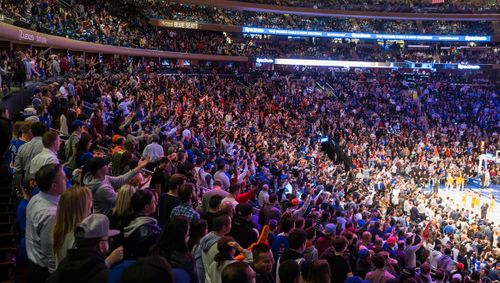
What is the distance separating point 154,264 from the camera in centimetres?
258

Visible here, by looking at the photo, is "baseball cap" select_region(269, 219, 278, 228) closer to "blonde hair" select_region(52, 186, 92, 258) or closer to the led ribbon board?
"blonde hair" select_region(52, 186, 92, 258)

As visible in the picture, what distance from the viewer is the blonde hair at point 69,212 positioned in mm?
3537

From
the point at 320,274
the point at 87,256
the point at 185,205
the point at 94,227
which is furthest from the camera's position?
the point at 185,205

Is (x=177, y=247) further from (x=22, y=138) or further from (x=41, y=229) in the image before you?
(x=22, y=138)

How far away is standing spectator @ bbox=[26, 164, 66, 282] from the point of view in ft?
12.4

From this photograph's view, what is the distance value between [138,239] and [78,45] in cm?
2104

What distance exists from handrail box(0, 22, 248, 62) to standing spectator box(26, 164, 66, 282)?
12789 millimetres

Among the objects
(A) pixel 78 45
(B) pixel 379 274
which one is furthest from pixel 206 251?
(A) pixel 78 45

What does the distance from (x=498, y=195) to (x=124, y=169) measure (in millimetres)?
24067

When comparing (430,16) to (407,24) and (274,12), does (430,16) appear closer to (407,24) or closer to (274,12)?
(407,24)

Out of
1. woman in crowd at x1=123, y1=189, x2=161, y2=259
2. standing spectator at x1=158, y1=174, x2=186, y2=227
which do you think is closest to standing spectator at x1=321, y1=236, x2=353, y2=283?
standing spectator at x1=158, y1=174, x2=186, y2=227

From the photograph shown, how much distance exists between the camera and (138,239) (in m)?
4.18

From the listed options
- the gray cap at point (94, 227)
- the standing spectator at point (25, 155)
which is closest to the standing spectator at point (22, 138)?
the standing spectator at point (25, 155)

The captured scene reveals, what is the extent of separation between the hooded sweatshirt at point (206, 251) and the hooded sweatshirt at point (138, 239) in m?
0.46
